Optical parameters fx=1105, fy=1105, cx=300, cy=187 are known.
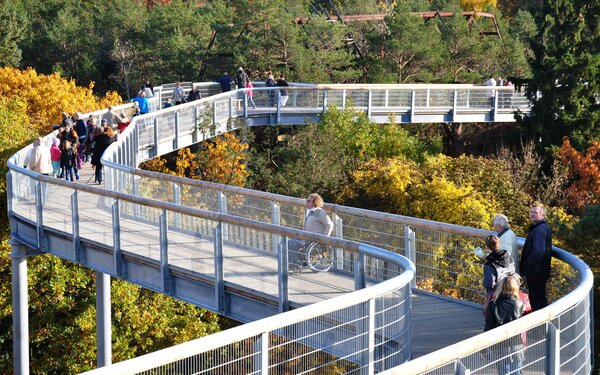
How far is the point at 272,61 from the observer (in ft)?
169

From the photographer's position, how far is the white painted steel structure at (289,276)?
782 centimetres

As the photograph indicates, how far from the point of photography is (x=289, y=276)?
1285cm

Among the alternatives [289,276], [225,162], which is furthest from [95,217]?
[225,162]

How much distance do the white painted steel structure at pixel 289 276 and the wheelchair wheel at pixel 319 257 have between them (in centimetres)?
16

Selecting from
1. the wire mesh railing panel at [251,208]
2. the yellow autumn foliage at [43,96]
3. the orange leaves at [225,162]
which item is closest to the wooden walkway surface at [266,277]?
the wire mesh railing panel at [251,208]

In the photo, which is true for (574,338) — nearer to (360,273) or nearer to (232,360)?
(360,273)

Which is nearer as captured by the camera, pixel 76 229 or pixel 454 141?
pixel 76 229

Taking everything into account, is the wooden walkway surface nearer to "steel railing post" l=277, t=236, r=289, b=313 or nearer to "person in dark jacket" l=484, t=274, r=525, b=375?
"steel railing post" l=277, t=236, r=289, b=313

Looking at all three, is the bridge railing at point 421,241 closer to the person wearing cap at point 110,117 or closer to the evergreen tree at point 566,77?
the person wearing cap at point 110,117

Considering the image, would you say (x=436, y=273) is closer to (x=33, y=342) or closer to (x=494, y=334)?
(x=494, y=334)

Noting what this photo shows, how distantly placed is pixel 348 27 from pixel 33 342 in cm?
3339

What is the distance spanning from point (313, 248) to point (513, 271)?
2.77 meters

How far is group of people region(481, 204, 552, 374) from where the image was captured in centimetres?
965

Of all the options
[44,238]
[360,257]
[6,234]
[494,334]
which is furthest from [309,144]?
[494,334]
